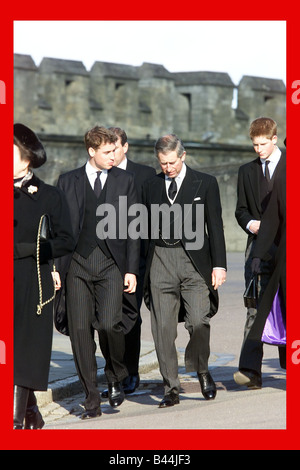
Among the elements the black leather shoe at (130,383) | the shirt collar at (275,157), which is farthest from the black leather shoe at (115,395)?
the shirt collar at (275,157)

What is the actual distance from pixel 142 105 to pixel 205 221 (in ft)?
121

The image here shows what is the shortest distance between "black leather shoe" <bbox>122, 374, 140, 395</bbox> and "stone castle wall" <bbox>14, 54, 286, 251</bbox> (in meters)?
27.4

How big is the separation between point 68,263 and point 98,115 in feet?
118

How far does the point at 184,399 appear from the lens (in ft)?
29.4

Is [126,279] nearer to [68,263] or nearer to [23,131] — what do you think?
[68,263]

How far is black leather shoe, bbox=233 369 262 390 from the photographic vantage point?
9.04 m

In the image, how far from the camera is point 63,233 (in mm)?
7477

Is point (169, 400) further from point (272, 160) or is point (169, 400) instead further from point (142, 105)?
point (142, 105)

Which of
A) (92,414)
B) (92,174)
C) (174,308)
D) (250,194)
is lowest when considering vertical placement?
(92,414)

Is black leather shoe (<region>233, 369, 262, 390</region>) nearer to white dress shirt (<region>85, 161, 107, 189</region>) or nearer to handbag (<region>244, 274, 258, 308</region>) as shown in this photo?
handbag (<region>244, 274, 258, 308</region>)

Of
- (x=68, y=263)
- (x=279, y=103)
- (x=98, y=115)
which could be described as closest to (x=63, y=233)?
(x=68, y=263)

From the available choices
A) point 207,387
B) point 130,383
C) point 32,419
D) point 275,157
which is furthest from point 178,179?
point 32,419

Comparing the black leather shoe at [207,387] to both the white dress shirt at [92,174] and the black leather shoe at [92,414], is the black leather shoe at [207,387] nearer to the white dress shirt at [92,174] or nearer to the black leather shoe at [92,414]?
the black leather shoe at [92,414]

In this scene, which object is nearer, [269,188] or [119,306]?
[119,306]
